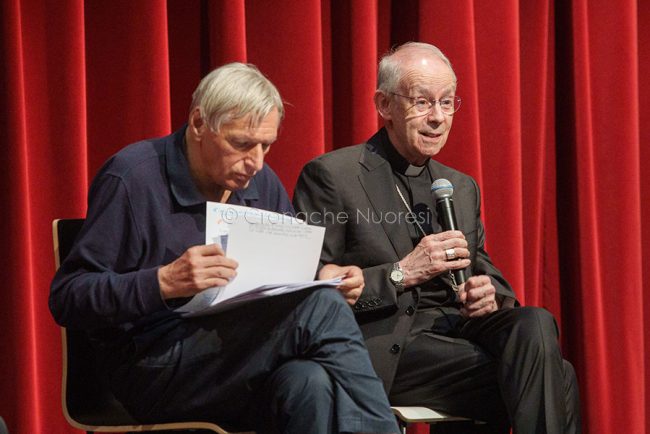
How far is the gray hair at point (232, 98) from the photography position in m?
1.96

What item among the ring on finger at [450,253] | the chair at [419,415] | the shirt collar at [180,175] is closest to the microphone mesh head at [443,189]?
the ring on finger at [450,253]

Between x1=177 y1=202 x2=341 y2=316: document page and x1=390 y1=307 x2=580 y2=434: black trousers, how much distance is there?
56 centimetres

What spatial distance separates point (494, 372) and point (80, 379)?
40.7 inches

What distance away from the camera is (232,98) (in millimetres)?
1960

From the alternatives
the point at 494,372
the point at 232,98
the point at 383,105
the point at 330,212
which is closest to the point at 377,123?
the point at 383,105

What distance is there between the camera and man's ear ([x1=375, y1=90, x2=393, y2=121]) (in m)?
2.69

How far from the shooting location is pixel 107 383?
2.07m

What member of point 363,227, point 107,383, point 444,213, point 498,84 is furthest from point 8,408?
point 498,84

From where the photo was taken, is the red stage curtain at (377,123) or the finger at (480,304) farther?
the red stage curtain at (377,123)

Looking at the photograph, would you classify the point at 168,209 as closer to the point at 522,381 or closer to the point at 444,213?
the point at 444,213

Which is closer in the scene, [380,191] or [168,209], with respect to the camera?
[168,209]

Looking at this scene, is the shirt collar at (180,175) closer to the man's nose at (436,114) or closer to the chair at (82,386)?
the chair at (82,386)

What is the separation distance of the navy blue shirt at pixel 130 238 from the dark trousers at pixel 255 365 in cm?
11

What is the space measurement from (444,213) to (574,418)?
613 millimetres
